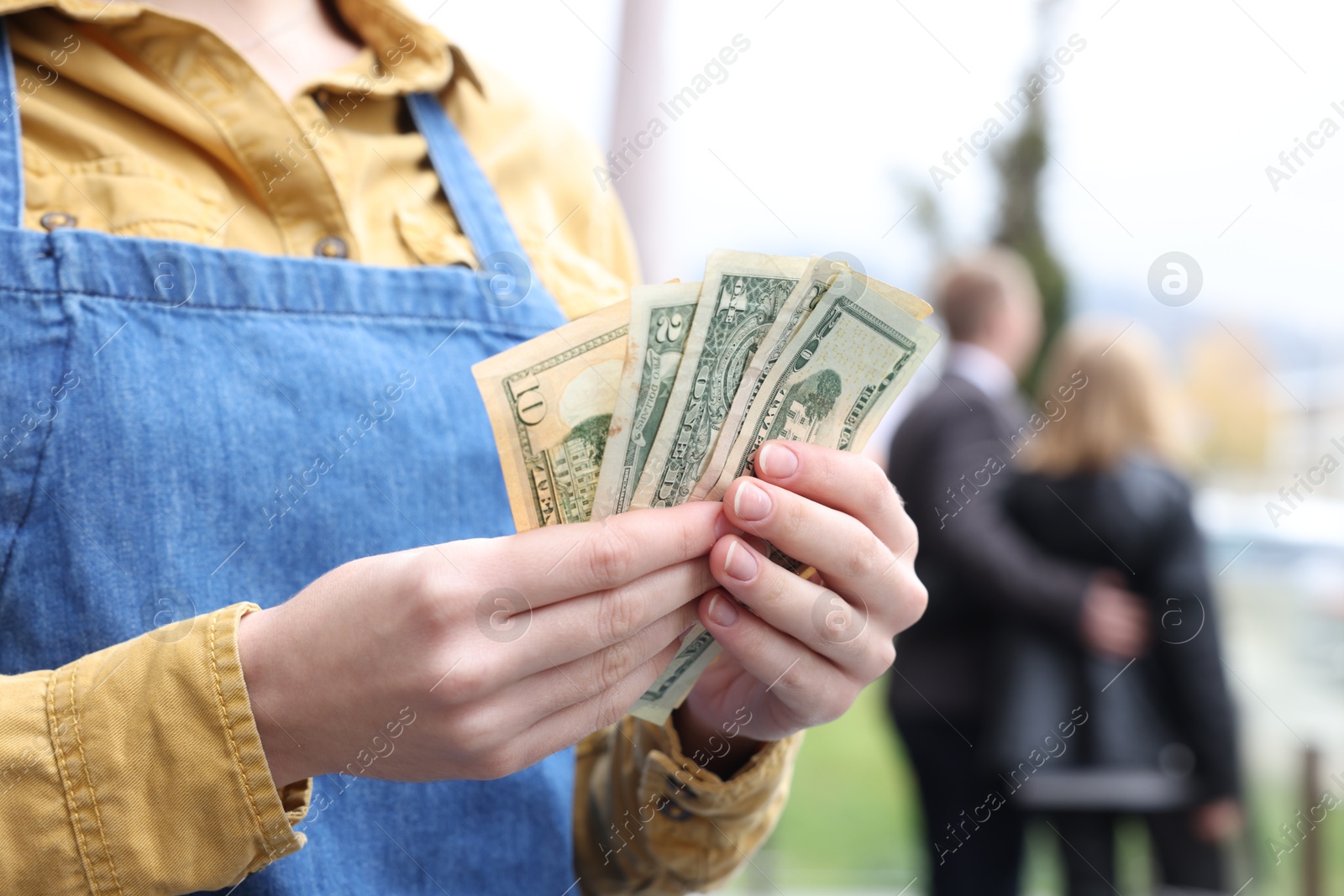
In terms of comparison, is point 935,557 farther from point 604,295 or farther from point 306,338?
point 306,338

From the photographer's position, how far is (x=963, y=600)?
9.01 ft

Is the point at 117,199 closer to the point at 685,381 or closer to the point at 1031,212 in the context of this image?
the point at 685,381

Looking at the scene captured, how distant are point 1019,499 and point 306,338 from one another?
2.33 meters

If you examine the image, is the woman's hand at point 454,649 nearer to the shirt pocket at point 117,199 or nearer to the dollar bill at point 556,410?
the dollar bill at point 556,410

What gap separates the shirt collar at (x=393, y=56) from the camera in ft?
3.14

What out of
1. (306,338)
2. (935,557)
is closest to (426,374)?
(306,338)

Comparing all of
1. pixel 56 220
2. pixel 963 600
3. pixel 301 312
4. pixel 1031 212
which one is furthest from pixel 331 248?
pixel 1031 212

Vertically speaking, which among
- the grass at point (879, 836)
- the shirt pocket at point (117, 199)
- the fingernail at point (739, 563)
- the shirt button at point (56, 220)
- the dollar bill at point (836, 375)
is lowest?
the grass at point (879, 836)

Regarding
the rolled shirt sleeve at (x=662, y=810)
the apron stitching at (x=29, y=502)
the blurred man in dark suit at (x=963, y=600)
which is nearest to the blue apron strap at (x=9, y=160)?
the apron stitching at (x=29, y=502)

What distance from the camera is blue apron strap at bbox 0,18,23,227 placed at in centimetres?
73

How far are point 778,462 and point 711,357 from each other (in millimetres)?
111

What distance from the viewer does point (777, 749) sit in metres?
0.92

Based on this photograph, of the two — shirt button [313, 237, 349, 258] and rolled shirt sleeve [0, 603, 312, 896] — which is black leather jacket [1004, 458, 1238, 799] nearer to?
shirt button [313, 237, 349, 258]

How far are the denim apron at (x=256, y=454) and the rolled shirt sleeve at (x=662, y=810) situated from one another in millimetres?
73
